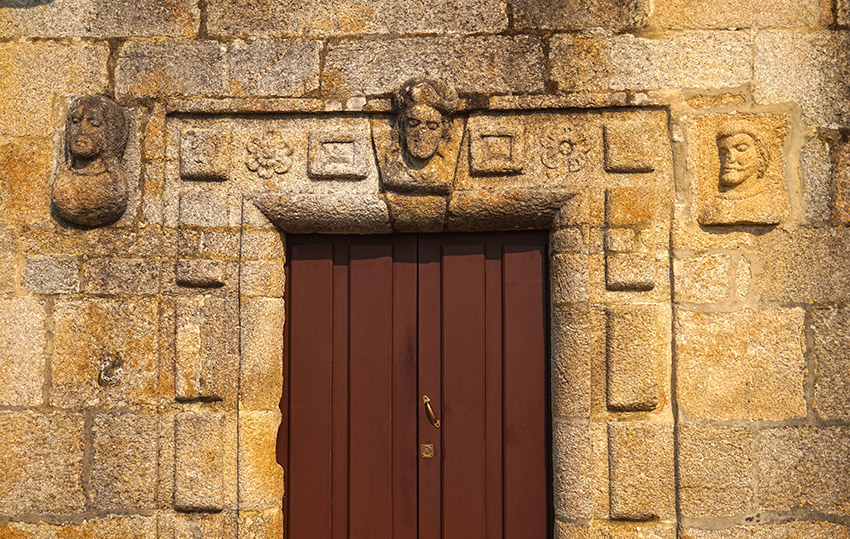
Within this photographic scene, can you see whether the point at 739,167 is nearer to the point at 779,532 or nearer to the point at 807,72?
the point at 807,72

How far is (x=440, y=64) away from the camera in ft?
10.8

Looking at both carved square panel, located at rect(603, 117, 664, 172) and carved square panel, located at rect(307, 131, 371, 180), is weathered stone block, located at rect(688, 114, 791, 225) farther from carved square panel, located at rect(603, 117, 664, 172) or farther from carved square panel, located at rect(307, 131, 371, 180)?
carved square panel, located at rect(307, 131, 371, 180)

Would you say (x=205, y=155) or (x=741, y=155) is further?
(x=205, y=155)

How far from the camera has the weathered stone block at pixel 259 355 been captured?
3227 mm

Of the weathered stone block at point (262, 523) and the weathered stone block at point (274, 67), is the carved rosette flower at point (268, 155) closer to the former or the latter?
the weathered stone block at point (274, 67)

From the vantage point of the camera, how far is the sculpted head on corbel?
3215 millimetres

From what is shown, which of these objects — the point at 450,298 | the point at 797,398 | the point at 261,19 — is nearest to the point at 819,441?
the point at 797,398

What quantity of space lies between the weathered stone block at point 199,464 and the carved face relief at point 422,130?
50.2 inches

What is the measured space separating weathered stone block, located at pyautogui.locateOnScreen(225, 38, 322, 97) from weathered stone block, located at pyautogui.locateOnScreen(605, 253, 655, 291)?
1.35 meters

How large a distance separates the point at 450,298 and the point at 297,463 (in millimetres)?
908

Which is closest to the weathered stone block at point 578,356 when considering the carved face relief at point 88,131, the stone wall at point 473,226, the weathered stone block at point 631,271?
the stone wall at point 473,226

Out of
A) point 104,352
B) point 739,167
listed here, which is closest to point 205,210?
point 104,352

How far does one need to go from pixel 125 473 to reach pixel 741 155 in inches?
104

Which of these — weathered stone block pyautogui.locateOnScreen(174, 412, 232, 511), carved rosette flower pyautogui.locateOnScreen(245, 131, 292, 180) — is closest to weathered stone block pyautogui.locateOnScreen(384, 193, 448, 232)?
carved rosette flower pyautogui.locateOnScreen(245, 131, 292, 180)
